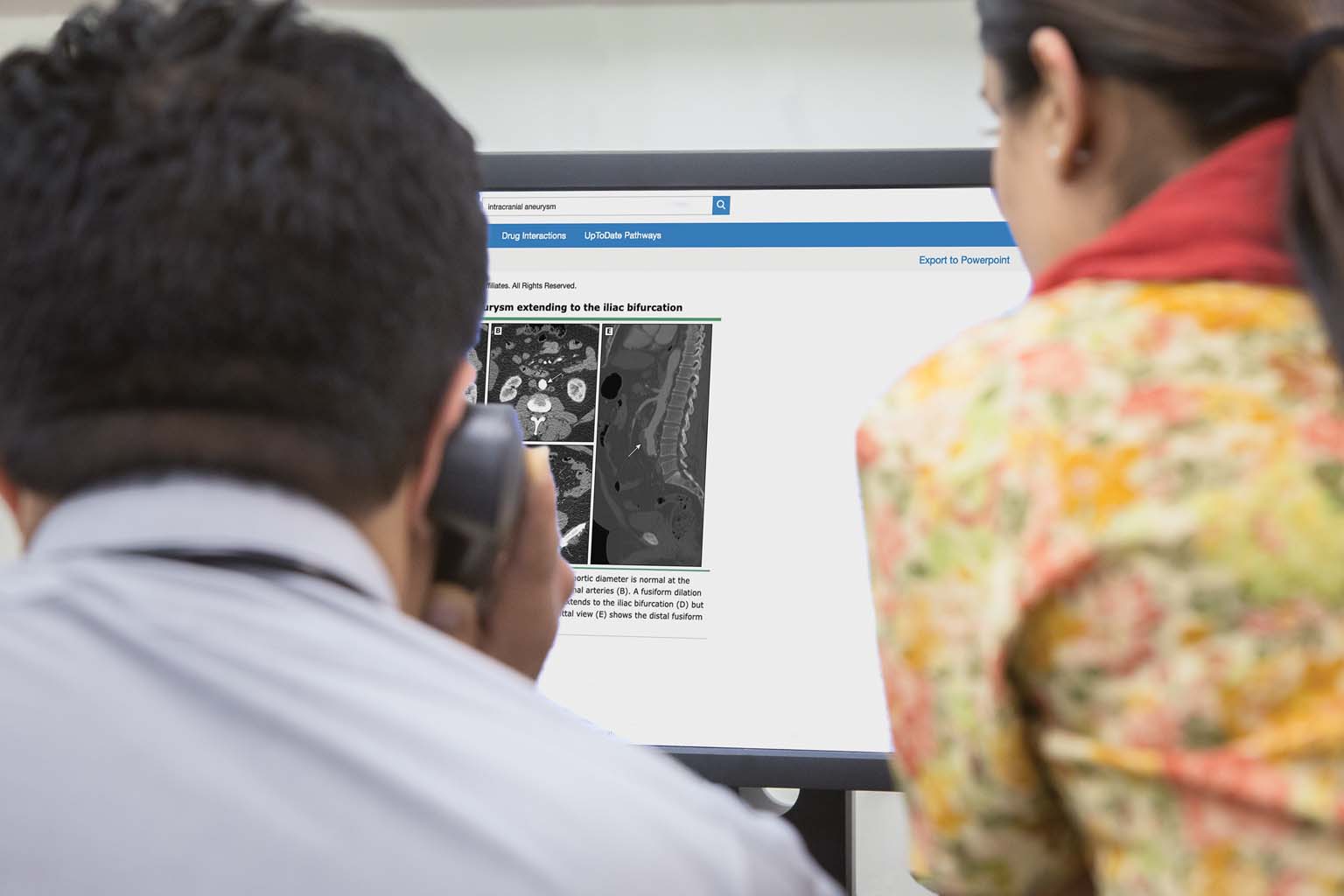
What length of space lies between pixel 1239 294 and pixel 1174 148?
10 centimetres

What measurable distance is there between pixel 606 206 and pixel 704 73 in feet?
1.93

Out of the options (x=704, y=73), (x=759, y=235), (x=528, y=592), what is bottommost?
(x=528, y=592)

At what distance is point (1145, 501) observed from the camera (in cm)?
52

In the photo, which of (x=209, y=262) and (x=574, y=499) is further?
(x=574, y=499)

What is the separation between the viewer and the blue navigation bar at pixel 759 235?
0.97m

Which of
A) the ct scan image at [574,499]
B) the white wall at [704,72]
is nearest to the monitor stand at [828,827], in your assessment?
the ct scan image at [574,499]

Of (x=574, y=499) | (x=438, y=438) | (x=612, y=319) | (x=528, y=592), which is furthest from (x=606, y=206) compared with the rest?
(x=438, y=438)

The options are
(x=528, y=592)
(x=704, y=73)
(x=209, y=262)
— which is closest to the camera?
(x=209, y=262)

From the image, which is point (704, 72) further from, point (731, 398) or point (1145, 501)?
point (1145, 501)

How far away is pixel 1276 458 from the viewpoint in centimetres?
52

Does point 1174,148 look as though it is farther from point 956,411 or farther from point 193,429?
point 193,429

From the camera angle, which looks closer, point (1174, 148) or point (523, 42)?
point (1174, 148)

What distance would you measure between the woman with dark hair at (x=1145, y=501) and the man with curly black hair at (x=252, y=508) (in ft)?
0.40

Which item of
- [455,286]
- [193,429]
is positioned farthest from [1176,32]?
[193,429]
